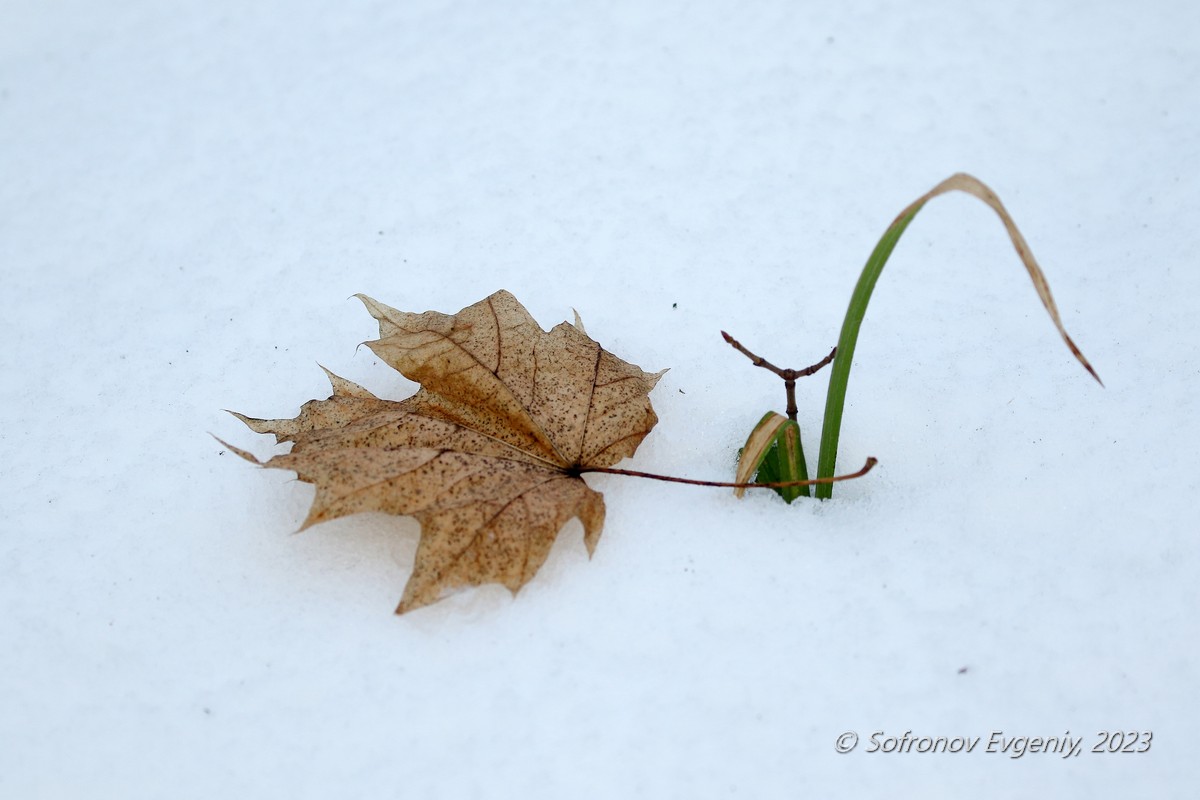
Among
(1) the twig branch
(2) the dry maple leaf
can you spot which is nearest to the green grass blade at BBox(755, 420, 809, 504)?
(1) the twig branch

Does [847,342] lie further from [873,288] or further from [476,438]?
[476,438]

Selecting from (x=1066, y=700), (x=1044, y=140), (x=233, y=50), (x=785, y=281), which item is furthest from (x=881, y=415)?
(x=233, y=50)

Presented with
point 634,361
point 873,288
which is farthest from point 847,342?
point 634,361

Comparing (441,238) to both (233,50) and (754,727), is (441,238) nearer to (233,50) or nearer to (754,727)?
(233,50)

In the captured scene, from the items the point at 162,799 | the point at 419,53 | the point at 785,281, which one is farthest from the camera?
the point at 419,53

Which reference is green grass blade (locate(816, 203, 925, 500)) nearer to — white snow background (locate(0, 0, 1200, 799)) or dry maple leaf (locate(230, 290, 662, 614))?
white snow background (locate(0, 0, 1200, 799))

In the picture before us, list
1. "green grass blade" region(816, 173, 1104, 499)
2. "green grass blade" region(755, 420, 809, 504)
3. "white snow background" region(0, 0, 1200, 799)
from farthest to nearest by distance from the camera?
1. "green grass blade" region(755, 420, 809, 504)
2. "white snow background" region(0, 0, 1200, 799)
3. "green grass blade" region(816, 173, 1104, 499)

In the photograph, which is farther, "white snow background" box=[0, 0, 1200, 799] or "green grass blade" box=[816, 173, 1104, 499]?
"white snow background" box=[0, 0, 1200, 799]
